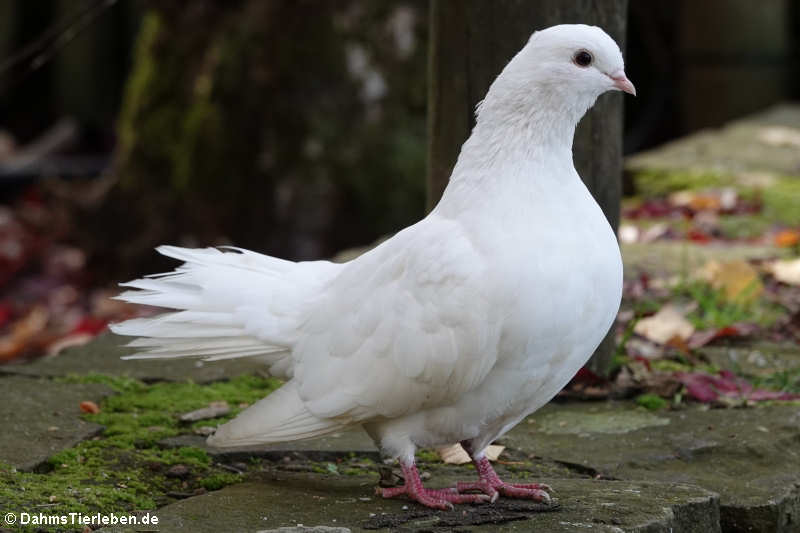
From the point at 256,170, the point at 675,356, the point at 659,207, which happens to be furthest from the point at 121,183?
the point at 675,356

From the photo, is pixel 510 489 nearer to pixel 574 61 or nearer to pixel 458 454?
pixel 458 454

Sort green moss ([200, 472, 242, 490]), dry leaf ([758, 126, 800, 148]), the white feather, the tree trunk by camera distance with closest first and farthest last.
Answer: the white feather
green moss ([200, 472, 242, 490])
the tree trunk
dry leaf ([758, 126, 800, 148])

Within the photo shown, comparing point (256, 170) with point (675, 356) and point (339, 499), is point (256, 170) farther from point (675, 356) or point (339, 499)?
point (339, 499)

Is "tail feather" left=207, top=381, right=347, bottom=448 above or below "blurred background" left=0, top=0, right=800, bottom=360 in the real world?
below

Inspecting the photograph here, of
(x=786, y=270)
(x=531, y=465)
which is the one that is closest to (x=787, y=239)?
(x=786, y=270)

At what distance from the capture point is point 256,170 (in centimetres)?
671

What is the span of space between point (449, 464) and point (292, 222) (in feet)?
11.8

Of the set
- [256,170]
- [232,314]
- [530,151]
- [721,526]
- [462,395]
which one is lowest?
[721,526]

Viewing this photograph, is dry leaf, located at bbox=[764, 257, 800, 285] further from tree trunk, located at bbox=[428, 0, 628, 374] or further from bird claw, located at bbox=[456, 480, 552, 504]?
bird claw, located at bbox=[456, 480, 552, 504]

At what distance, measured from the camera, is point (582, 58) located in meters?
2.84

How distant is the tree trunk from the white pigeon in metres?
0.59

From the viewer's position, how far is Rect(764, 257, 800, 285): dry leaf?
15.2 ft

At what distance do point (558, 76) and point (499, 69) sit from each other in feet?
2.36

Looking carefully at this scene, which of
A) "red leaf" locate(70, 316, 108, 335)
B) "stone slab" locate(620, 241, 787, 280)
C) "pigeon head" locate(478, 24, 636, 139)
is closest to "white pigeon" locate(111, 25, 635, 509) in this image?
"pigeon head" locate(478, 24, 636, 139)
